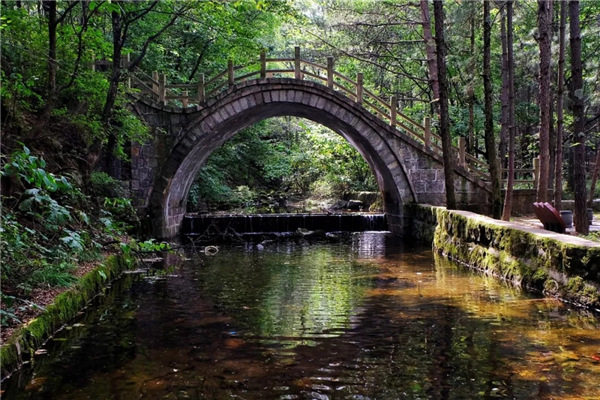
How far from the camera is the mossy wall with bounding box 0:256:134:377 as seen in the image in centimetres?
454

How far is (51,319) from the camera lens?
5.59 m

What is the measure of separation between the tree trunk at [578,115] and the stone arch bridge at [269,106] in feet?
18.7

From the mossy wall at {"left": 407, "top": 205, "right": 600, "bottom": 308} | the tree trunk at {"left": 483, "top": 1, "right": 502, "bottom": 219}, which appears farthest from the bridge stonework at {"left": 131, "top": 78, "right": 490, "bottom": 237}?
the mossy wall at {"left": 407, "top": 205, "right": 600, "bottom": 308}

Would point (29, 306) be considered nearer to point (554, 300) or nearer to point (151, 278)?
point (151, 278)

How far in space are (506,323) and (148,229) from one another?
38.2 ft

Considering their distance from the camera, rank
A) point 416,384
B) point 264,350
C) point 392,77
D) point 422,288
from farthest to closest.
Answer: point 392,77 → point 422,288 → point 264,350 → point 416,384

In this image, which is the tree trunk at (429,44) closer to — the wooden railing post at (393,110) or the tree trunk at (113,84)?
the wooden railing post at (393,110)

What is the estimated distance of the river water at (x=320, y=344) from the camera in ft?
14.2

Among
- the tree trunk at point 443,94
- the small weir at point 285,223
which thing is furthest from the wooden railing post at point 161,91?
the tree trunk at point 443,94

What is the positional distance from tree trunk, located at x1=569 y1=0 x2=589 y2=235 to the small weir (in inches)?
333

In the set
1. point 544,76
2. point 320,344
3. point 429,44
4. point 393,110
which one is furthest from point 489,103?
point 320,344

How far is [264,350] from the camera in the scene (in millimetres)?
5293

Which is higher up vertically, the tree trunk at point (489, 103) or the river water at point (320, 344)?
the tree trunk at point (489, 103)

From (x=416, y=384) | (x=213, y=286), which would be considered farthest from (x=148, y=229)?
(x=416, y=384)
